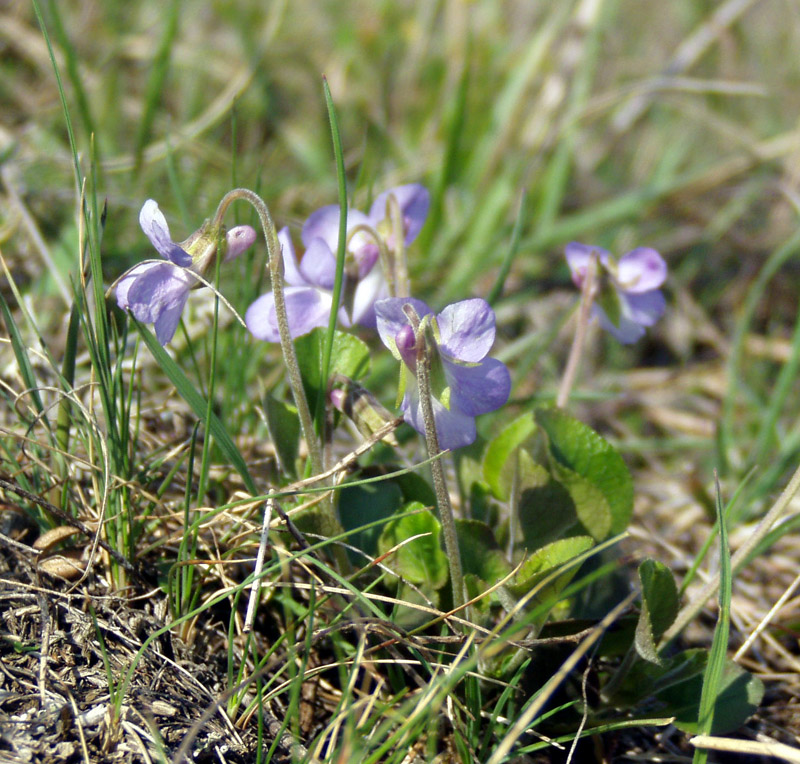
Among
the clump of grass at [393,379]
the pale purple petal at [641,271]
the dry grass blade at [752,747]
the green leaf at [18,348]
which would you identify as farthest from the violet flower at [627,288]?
the green leaf at [18,348]

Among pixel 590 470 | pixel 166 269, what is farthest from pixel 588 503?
pixel 166 269

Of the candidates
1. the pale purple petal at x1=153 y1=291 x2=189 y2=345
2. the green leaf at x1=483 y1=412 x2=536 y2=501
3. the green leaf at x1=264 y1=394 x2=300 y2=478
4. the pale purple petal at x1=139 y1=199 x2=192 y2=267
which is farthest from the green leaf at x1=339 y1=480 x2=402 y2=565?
the pale purple petal at x1=139 y1=199 x2=192 y2=267

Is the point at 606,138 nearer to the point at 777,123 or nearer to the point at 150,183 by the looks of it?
the point at 777,123

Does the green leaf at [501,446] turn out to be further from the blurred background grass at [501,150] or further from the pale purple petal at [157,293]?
the pale purple petal at [157,293]

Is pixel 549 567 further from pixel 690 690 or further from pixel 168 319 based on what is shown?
pixel 168 319

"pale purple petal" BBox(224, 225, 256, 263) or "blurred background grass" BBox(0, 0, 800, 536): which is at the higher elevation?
"pale purple petal" BBox(224, 225, 256, 263)

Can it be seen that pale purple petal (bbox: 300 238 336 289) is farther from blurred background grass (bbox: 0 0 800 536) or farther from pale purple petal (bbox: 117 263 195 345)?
blurred background grass (bbox: 0 0 800 536)

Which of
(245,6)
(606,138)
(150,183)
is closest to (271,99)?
(245,6)
